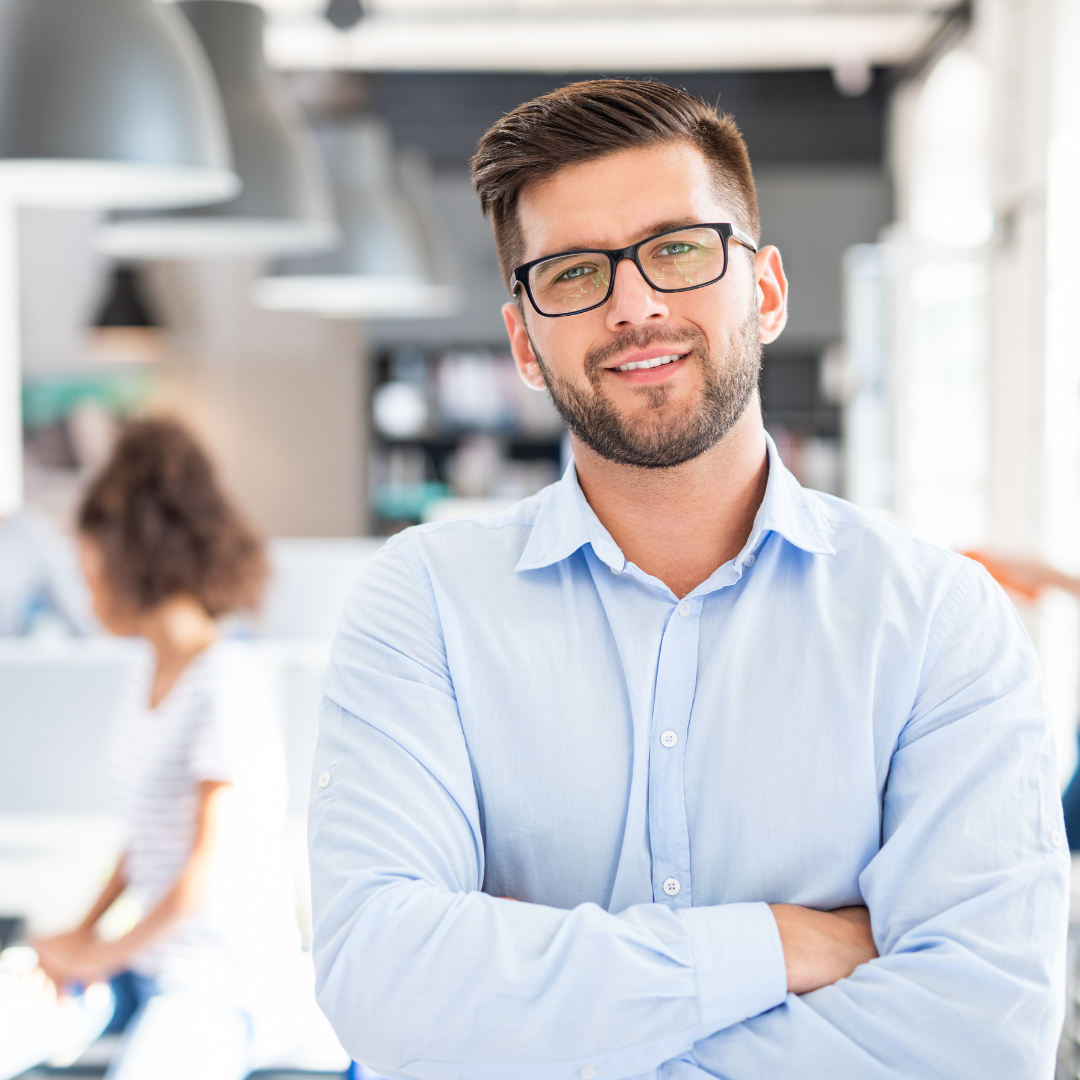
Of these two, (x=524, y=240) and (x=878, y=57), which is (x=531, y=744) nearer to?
(x=524, y=240)

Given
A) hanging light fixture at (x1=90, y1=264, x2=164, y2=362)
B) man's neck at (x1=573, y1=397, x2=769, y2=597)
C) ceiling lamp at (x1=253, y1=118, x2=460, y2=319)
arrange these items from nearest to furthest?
man's neck at (x1=573, y1=397, x2=769, y2=597)
ceiling lamp at (x1=253, y1=118, x2=460, y2=319)
hanging light fixture at (x1=90, y1=264, x2=164, y2=362)

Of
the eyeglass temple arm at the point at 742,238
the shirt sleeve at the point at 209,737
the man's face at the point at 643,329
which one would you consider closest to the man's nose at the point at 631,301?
the man's face at the point at 643,329

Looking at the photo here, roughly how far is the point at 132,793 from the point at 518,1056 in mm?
1244

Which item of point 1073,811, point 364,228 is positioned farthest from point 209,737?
point 364,228

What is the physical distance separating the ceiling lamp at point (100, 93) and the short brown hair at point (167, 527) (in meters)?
0.50

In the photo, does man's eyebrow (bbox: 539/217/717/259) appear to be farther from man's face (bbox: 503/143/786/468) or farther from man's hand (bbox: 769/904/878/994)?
man's hand (bbox: 769/904/878/994)

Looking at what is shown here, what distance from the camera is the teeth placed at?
1.18 metres

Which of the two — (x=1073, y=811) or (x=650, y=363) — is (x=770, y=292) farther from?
(x=1073, y=811)

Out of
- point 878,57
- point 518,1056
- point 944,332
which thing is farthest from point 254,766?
point 878,57

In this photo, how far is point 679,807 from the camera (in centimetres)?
116

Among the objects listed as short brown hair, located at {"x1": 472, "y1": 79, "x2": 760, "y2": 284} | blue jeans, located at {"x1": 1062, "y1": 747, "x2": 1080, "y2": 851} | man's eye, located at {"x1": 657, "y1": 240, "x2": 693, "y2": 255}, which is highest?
short brown hair, located at {"x1": 472, "y1": 79, "x2": 760, "y2": 284}

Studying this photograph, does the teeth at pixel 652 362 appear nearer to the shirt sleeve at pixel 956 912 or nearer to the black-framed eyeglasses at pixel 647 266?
the black-framed eyeglasses at pixel 647 266

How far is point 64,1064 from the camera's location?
2.03 meters

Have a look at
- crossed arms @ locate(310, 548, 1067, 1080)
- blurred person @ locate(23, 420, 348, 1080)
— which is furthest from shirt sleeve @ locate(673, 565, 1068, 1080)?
blurred person @ locate(23, 420, 348, 1080)
